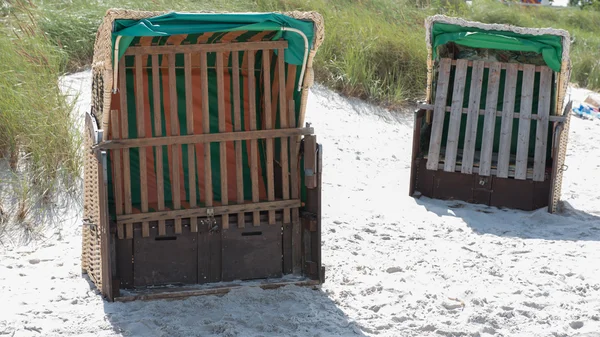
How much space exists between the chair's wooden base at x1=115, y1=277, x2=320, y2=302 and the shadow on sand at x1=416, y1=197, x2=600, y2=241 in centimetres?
221

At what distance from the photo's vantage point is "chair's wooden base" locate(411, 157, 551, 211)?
768 cm

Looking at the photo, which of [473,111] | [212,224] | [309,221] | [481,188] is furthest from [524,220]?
[212,224]

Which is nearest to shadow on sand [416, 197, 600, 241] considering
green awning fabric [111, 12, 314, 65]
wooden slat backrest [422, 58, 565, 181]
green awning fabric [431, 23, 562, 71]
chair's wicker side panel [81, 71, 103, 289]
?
wooden slat backrest [422, 58, 565, 181]

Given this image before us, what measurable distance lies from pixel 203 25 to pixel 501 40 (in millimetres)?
3496

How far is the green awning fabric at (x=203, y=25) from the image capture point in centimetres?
454

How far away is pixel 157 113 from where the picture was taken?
507cm

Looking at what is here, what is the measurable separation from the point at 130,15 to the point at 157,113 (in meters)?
0.74

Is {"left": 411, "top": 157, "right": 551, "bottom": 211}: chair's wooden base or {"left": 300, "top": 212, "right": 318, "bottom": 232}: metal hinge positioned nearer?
{"left": 300, "top": 212, "right": 318, "bottom": 232}: metal hinge

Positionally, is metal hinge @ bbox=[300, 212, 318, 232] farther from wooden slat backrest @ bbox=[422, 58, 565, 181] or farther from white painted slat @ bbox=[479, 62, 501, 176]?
white painted slat @ bbox=[479, 62, 501, 176]

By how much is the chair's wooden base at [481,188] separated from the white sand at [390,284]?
16 centimetres

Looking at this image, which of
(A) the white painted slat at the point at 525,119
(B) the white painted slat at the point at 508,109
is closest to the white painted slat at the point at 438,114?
(B) the white painted slat at the point at 508,109

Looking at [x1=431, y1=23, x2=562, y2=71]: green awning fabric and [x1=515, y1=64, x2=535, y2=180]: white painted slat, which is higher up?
[x1=431, y1=23, x2=562, y2=71]: green awning fabric

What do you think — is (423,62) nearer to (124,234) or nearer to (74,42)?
(74,42)

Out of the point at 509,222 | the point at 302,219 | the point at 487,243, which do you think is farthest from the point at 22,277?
the point at 509,222
